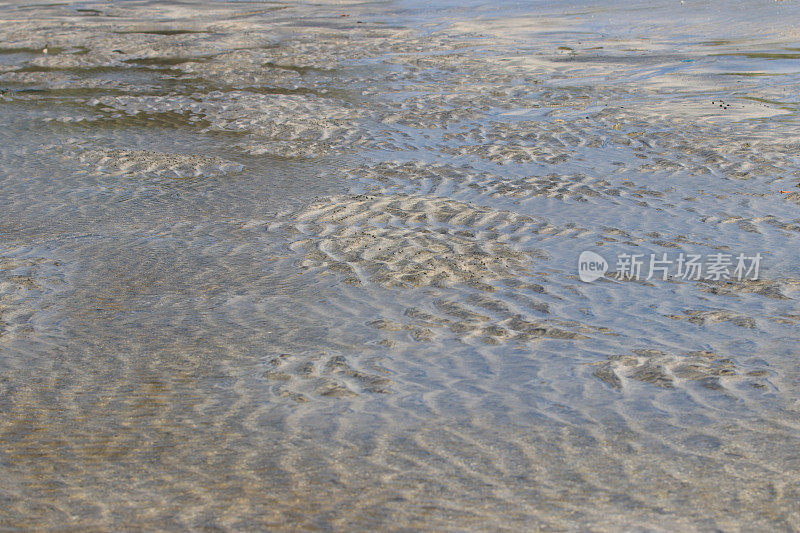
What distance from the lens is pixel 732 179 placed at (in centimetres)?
755

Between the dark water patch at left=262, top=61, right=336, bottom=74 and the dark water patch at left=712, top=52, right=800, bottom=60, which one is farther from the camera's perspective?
the dark water patch at left=262, top=61, right=336, bottom=74

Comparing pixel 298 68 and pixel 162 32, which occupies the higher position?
pixel 162 32

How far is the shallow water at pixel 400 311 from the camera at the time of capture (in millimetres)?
3184
